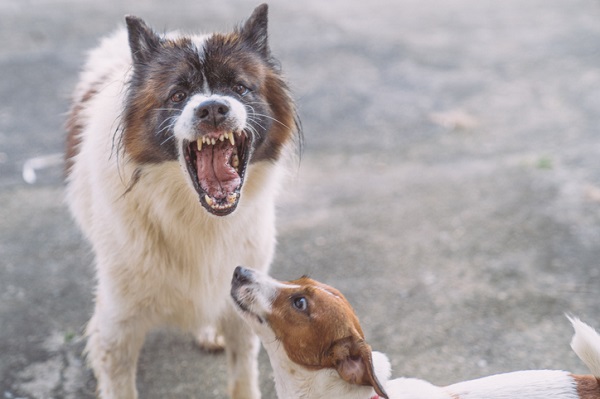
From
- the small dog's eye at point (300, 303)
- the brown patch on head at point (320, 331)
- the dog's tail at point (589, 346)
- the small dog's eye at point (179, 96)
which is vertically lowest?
the dog's tail at point (589, 346)

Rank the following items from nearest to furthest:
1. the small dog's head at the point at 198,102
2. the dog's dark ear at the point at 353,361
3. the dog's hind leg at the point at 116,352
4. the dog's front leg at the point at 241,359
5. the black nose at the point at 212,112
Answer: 1. the dog's dark ear at the point at 353,361
2. the black nose at the point at 212,112
3. the small dog's head at the point at 198,102
4. the dog's hind leg at the point at 116,352
5. the dog's front leg at the point at 241,359

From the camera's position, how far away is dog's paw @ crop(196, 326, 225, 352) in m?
4.27

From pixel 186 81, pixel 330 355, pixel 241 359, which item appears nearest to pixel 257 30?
pixel 186 81

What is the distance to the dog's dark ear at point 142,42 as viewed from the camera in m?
3.23

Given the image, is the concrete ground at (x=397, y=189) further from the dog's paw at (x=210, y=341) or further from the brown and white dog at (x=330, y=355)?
the brown and white dog at (x=330, y=355)

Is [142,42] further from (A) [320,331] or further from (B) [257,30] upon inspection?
(A) [320,331]

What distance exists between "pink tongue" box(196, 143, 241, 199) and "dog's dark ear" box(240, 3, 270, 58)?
1.76ft

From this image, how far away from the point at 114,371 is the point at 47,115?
431 cm

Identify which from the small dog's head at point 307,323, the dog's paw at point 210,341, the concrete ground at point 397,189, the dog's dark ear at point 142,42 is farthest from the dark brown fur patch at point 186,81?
the concrete ground at point 397,189

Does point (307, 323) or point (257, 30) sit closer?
point (307, 323)

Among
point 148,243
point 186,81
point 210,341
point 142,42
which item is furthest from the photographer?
point 210,341

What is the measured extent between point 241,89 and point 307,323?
109 cm

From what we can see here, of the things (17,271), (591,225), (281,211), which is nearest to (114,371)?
(17,271)

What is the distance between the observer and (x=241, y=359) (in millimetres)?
3801
